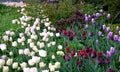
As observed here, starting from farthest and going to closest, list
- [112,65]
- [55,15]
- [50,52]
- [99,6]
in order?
[99,6] → [55,15] → [50,52] → [112,65]

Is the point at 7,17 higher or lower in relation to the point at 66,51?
lower

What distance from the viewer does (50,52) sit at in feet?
18.9

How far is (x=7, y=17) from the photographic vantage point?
11.0 meters

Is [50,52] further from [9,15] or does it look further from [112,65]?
[9,15]

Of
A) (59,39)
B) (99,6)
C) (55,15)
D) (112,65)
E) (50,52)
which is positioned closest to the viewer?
(112,65)

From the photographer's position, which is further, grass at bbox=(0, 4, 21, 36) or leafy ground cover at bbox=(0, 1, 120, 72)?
grass at bbox=(0, 4, 21, 36)

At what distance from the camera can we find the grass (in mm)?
9333

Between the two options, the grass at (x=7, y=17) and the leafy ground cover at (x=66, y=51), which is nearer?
the leafy ground cover at (x=66, y=51)

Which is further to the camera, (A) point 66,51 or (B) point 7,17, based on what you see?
(B) point 7,17

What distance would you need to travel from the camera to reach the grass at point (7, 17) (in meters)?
9.33

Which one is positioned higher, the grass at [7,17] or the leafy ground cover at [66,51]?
the leafy ground cover at [66,51]

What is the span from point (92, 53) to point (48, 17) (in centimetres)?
382

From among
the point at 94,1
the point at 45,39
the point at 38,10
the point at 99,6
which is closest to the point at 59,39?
the point at 45,39

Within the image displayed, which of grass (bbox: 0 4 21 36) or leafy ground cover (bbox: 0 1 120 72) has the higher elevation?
leafy ground cover (bbox: 0 1 120 72)
